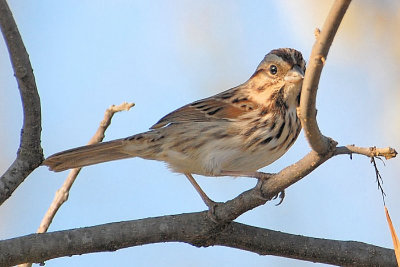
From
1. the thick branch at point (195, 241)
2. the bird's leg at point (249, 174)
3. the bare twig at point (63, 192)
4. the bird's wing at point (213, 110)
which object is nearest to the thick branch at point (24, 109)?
the thick branch at point (195, 241)

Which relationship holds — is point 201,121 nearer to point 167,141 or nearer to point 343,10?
point 167,141

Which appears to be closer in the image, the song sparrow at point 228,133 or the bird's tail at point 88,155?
the song sparrow at point 228,133

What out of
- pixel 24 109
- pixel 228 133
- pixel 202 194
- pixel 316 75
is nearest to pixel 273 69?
pixel 228 133

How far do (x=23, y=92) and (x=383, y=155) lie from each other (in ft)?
5.09

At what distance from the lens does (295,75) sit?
412 cm

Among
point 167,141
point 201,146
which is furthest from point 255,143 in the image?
point 167,141

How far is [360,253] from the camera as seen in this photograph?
342 centimetres

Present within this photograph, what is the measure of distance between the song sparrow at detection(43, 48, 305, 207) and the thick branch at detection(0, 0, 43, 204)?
93 centimetres

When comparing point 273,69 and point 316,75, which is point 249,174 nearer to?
point 273,69

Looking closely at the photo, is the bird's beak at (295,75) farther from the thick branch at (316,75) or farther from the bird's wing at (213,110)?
the thick branch at (316,75)

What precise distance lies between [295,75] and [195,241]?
A: 4.08 feet

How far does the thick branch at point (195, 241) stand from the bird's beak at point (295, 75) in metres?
1.02

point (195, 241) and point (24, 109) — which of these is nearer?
point (24, 109)

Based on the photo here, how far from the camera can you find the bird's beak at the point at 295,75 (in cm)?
408
